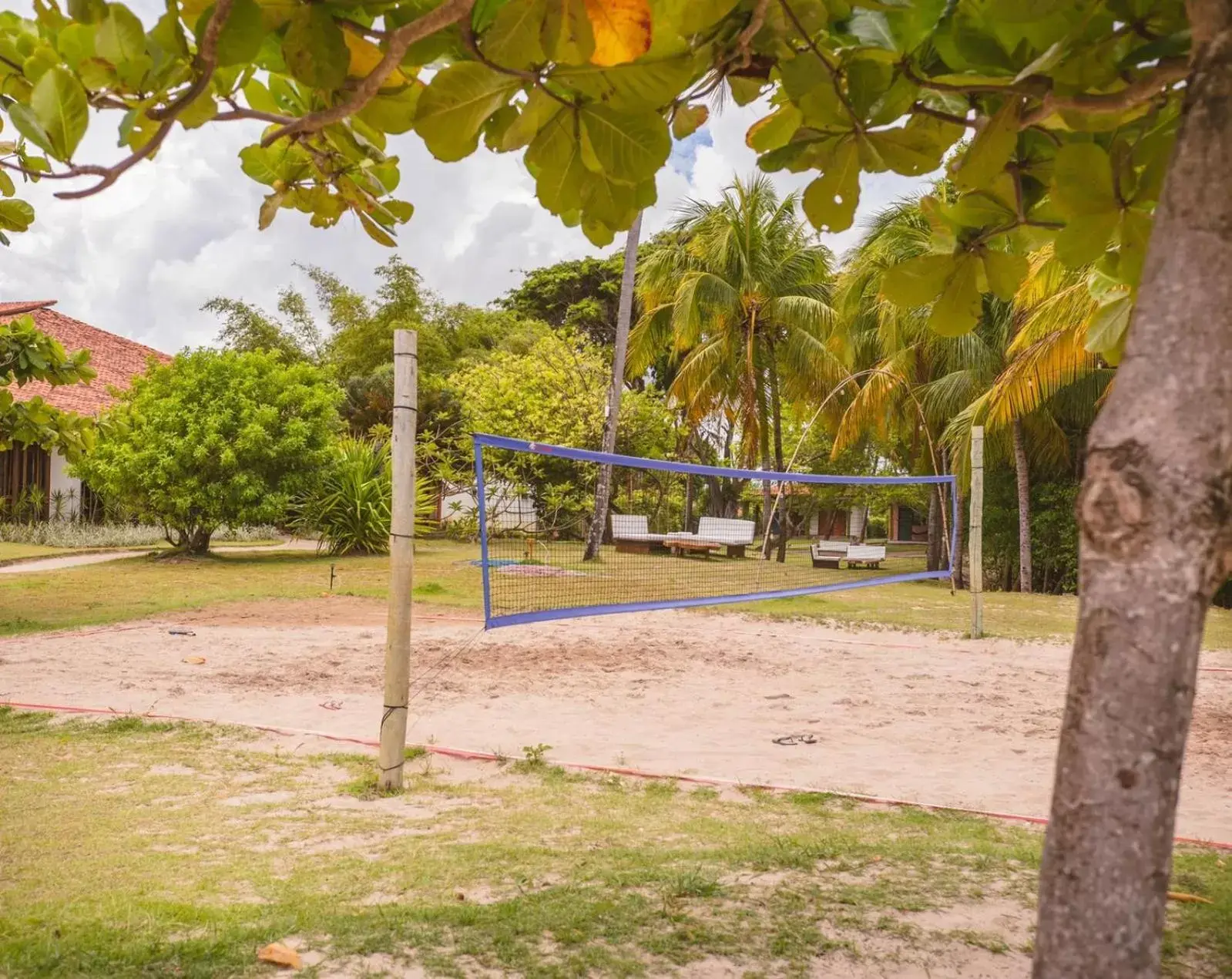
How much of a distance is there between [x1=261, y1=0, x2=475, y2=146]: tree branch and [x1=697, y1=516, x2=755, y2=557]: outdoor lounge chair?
42.6ft

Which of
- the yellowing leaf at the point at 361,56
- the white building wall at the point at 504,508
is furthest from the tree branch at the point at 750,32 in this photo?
the white building wall at the point at 504,508

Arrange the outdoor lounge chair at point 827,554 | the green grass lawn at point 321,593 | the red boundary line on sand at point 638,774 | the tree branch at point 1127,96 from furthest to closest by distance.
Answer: the outdoor lounge chair at point 827,554 → the green grass lawn at point 321,593 → the red boundary line on sand at point 638,774 → the tree branch at point 1127,96

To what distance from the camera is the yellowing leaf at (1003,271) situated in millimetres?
1727

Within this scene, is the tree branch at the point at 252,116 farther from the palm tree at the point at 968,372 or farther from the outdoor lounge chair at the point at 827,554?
the outdoor lounge chair at the point at 827,554

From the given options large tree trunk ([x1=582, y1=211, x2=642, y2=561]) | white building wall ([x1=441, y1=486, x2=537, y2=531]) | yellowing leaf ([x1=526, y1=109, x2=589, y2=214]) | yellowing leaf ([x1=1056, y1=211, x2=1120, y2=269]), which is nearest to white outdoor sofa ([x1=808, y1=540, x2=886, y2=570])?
large tree trunk ([x1=582, y1=211, x2=642, y2=561])

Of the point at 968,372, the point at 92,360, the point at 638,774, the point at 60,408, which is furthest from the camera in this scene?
the point at 92,360

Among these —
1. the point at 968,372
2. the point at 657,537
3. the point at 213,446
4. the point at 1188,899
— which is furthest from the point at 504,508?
the point at 1188,899

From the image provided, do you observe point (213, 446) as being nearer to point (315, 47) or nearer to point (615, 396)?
point (615, 396)

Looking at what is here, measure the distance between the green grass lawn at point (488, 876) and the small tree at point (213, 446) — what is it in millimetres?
10517

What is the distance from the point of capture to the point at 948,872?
263 cm

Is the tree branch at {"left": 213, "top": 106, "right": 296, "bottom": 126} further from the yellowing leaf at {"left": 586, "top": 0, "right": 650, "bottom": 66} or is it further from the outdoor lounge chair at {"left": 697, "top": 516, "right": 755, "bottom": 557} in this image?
the outdoor lounge chair at {"left": 697, "top": 516, "right": 755, "bottom": 557}

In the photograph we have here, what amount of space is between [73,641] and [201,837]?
4.85m

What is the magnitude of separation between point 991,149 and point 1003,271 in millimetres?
336

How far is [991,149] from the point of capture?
1.47m
